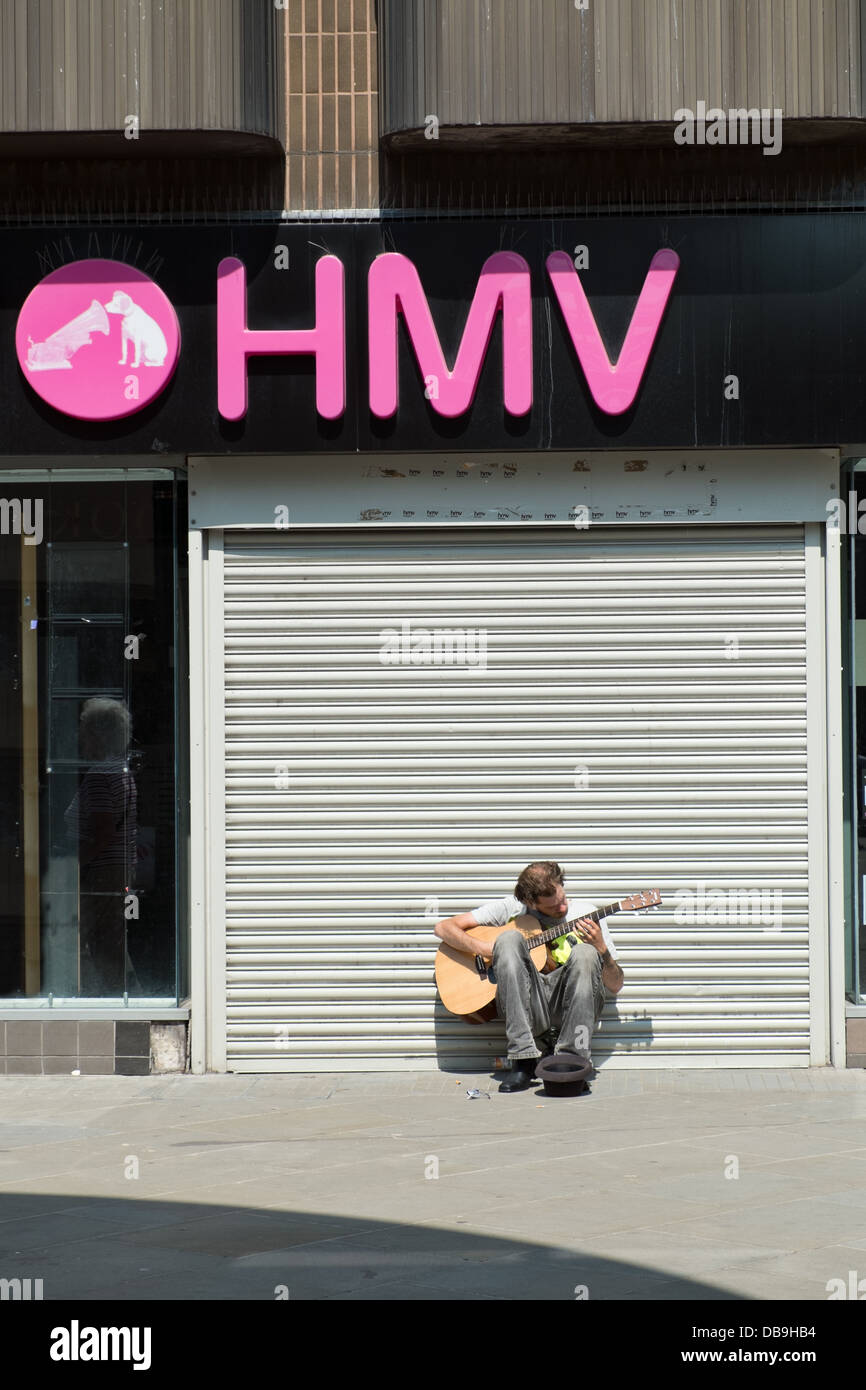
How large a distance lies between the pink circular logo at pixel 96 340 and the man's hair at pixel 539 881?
11.3ft

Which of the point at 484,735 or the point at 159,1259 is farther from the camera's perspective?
the point at 484,735

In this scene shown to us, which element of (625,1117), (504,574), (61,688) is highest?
(504,574)

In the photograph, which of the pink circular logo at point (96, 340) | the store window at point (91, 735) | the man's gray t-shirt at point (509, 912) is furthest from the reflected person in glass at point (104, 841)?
the man's gray t-shirt at point (509, 912)

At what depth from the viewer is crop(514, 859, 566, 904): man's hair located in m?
9.78

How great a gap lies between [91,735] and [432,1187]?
4083 millimetres

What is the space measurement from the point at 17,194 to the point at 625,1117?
6.24 meters

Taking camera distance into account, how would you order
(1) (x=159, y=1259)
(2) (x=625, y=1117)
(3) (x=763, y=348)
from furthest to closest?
(3) (x=763, y=348)
(2) (x=625, y=1117)
(1) (x=159, y=1259)

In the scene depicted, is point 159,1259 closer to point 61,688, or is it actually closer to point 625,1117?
point 625,1117

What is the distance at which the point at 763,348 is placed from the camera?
10.0 m

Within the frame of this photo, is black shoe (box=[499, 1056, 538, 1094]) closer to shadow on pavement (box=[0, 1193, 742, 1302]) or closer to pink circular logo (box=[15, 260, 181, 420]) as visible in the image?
Answer: shadow on pavement (box=[0, 1193, 742, 1302])

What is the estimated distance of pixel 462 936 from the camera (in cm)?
996

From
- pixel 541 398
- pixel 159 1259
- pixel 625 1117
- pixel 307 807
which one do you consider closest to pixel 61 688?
pixel 307 807

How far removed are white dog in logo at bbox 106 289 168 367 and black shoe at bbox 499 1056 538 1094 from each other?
14.5 feet

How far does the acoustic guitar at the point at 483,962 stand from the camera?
9.84m
